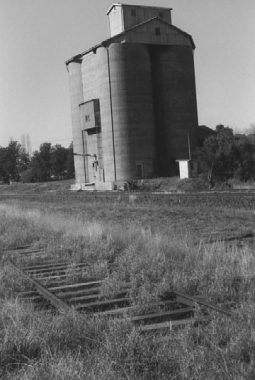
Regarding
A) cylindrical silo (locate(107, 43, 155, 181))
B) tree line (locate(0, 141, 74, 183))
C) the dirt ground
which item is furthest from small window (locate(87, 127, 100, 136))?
tree line (locate(0, 141, 74, 183))

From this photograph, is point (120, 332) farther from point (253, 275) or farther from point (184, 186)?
point (184, 186)

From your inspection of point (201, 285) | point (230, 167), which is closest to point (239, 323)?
point (201, 285)

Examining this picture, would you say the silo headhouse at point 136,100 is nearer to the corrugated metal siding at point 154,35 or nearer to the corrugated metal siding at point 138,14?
the corrugated metal siding at point 154,35

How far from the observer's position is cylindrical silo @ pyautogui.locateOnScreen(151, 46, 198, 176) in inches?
2175

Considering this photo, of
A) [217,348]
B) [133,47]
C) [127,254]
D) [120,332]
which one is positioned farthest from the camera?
[133,47]

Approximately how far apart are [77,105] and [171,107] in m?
12.1

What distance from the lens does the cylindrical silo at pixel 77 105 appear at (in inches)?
2363

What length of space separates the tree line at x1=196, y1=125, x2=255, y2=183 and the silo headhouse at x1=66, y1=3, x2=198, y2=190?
593 inches

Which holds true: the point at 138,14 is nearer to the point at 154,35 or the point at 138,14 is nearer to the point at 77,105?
the point at 154,35

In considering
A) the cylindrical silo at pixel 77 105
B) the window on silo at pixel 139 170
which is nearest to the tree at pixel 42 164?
the cylindrical silo at pixel 77 105

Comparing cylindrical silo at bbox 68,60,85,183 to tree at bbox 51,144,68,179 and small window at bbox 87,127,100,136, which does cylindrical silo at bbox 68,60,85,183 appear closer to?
small window at bbox 87,127,100,136

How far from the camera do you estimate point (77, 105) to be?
6066 centimetres

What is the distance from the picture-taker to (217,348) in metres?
4.21

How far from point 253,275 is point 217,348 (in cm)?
283
